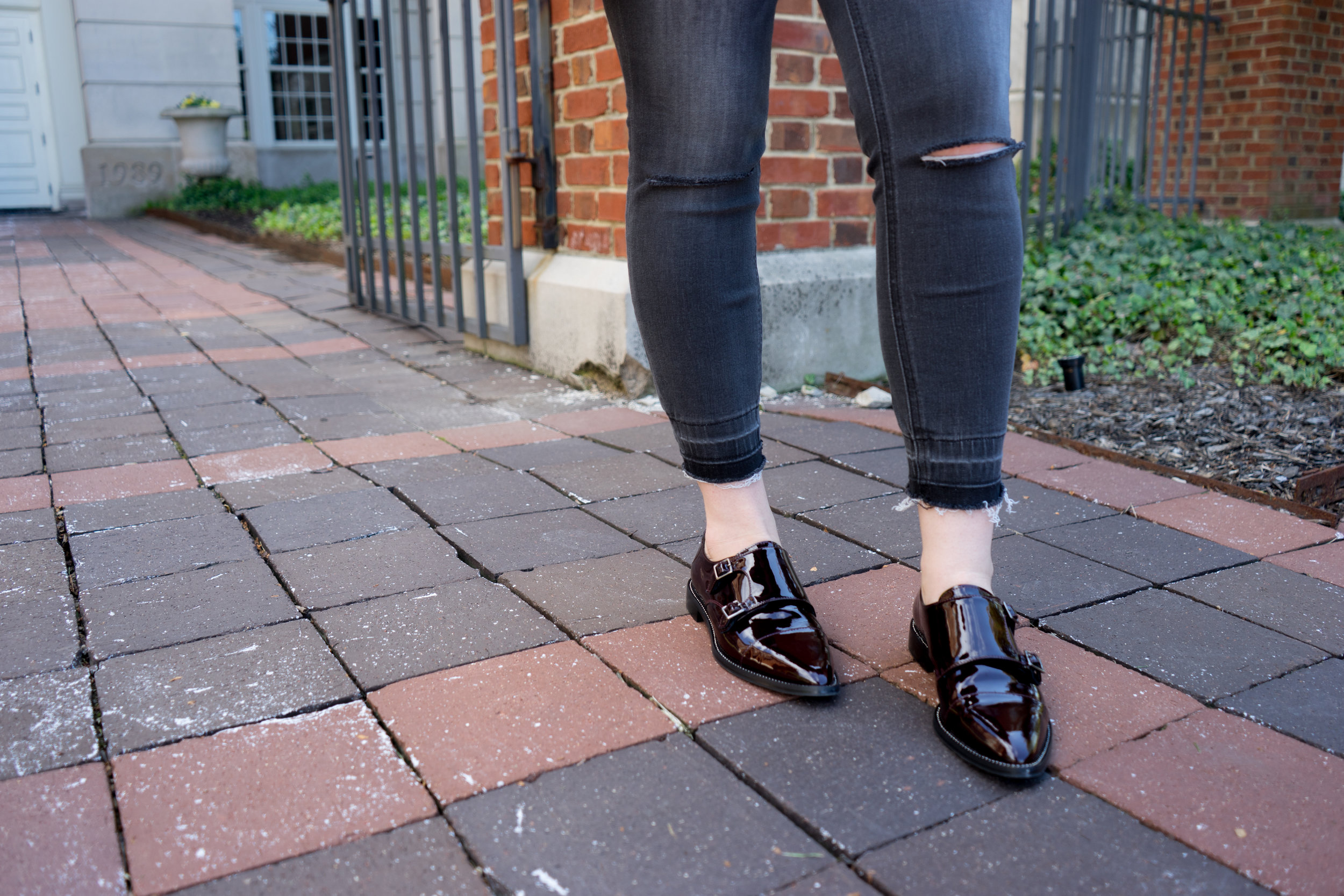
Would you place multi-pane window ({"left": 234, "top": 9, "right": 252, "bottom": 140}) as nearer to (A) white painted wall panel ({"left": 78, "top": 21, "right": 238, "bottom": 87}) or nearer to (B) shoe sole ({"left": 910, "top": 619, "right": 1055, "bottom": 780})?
(A) white painted wall panel ({"left": 78, "top": 21, "right": 238, "bottom": 87})

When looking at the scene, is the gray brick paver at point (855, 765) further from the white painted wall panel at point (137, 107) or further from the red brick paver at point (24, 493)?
the white painted wall panel at point (137, 107)

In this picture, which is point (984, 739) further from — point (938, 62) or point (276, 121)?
point (276, 121)

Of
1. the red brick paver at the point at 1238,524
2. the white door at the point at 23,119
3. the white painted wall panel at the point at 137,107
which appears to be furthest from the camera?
A: the white door at the point at 23,119

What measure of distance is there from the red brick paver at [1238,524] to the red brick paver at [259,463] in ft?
5.39

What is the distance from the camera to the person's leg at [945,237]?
1022 millimetres

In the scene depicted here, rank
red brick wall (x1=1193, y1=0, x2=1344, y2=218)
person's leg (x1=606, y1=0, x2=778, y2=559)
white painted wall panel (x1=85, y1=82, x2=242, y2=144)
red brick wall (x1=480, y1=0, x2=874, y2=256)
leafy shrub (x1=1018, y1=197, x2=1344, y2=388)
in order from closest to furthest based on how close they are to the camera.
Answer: person's leg (x1=606, y1=0, x2=778, y2=559) → red brick wall (x1=480, y1=0, x2=874, y2=256) → leafy shrub (x1=1018, y1=197, x2=1344, y2=388) → red brick wall (x1=1193, y1=0, x2=1344, y2=218) → white painted wall panel (x1=85, y1=82, x2=242, y2=144)

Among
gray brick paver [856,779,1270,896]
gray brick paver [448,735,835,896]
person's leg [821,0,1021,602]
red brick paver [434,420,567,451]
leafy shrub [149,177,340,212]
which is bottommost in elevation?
gray brick paver [856,779,1270,896]

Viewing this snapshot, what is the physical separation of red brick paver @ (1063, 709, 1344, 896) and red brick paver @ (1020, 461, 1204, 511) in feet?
2.62

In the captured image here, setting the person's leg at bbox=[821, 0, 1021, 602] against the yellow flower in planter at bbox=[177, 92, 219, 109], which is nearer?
the person's leg at bbox=[821, 0, 1021, 602]

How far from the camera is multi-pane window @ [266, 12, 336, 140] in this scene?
1291cm

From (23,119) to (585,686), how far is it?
1513 centimetres

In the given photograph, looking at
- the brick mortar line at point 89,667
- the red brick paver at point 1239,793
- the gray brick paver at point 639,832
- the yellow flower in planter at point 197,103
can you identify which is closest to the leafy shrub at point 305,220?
the yellow flower in planter at point 197,103

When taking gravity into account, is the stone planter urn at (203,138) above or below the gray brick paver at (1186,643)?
above

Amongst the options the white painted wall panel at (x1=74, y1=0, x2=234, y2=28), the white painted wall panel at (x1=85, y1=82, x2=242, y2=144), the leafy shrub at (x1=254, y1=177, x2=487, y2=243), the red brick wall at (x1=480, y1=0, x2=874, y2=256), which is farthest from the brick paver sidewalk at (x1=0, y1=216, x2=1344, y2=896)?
the white painted wall panel at (x1=74, y1=0, x2=234, y2=28)
